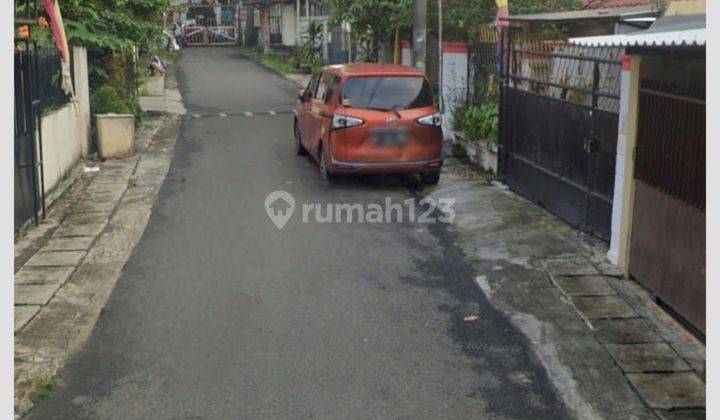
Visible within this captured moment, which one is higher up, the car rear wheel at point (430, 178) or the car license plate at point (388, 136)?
the car license plate at point (388, 136)

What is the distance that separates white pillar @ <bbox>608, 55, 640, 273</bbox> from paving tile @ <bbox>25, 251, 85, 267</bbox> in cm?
563

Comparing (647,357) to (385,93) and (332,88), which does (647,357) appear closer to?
(385,93)

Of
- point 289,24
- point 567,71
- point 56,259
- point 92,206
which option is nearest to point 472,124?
point 567,71

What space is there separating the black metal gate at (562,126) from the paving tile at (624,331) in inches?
95.4

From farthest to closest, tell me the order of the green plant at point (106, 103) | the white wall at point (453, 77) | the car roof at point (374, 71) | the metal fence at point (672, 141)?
the green plant at point (106, 103)
the white wall at point (453, 77)
the car roof at point (374, 71)
the metal fence at point (672, 141)

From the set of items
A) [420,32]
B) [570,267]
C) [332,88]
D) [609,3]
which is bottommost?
[570,267]

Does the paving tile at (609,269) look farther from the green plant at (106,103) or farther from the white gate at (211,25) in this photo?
the white gate at (211,25)

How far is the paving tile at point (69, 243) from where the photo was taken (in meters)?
9.82

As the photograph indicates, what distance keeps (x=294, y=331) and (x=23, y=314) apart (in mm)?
2410

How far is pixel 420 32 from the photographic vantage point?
1722 cm

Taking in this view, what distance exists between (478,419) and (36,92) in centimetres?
806

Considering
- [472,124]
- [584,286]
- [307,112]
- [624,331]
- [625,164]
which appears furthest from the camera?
[307,112]

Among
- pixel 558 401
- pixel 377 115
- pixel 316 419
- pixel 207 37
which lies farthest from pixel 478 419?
pixel 207 37

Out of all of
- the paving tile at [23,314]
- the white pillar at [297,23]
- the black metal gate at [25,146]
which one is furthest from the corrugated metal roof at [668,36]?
the white pillar at [297,23]
